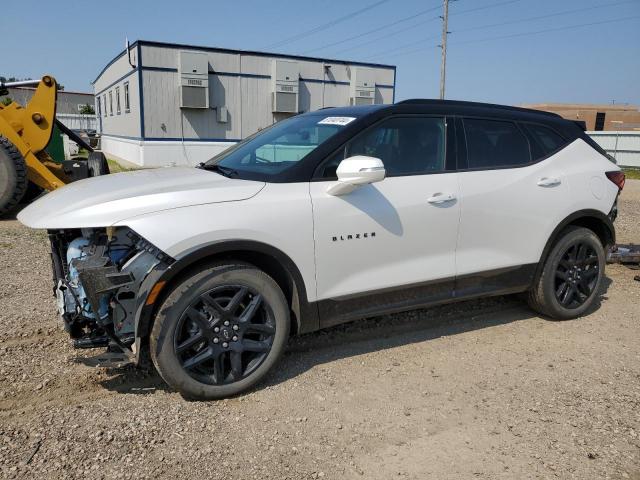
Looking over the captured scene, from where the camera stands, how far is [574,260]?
462cm

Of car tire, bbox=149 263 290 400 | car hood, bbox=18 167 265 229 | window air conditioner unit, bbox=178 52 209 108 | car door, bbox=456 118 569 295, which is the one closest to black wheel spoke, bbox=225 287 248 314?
car tire, bbox=149 263 290 400

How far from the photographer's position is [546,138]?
4520 millimetres

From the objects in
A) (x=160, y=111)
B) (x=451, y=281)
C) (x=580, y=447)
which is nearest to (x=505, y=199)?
(x=451, y=281)

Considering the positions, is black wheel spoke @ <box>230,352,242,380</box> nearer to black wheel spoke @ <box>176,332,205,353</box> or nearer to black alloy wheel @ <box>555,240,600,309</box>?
black wheel spoke @ <box>176,332,205,353</box>

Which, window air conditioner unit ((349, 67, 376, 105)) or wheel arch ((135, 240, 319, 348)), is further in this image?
window air conditioner unit ((349, 67, 376, 105))

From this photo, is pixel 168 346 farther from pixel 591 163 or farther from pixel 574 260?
pixel 591 163

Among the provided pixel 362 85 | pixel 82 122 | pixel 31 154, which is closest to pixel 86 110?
pixel 82 122

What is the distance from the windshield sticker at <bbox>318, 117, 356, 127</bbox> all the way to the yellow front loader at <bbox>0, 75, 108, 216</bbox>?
5.68 meters

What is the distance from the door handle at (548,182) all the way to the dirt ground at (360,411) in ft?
4.07

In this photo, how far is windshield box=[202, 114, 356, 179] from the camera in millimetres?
3572

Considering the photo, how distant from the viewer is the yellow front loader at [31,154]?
8.48 m

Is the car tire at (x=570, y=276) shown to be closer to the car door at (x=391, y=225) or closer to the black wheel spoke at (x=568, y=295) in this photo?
the black wheel spoke at (x=568, y=295)

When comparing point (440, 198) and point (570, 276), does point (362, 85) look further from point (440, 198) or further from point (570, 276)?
point (440, 198)

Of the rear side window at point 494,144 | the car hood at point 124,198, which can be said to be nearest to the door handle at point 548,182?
the rear side window at point 494,144
